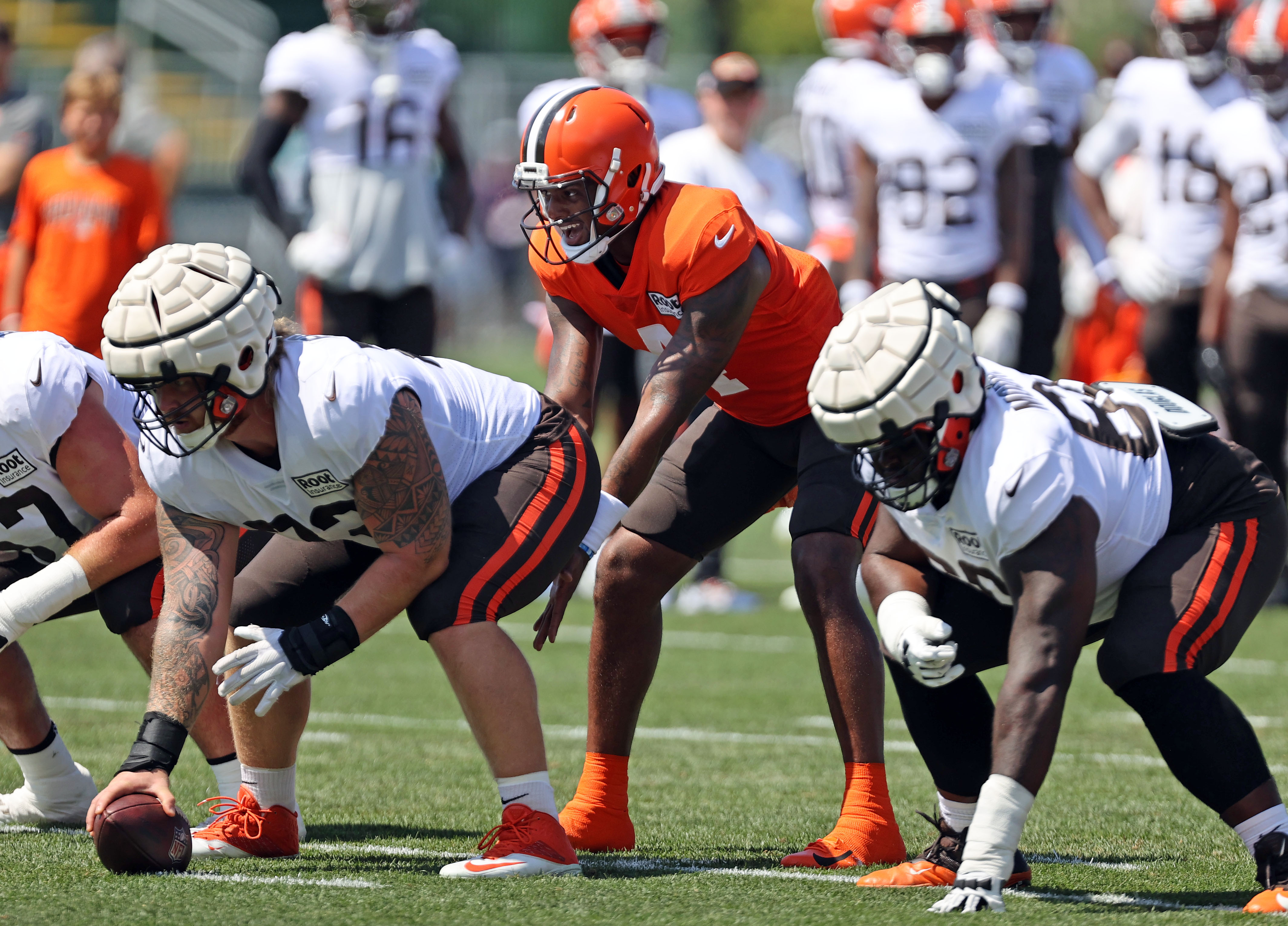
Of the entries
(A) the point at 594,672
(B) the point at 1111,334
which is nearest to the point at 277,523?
(A) the point at 594,672

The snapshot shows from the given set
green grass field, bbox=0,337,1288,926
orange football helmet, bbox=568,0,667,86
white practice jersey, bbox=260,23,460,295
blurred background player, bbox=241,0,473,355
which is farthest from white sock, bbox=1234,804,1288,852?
orange football helmet, bbox=568,0,667,86

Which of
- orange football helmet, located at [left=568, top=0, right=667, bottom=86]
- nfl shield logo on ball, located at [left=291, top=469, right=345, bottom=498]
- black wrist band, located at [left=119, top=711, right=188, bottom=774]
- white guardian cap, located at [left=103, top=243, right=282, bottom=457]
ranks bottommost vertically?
black wrist band, located at [left=119, top=711, right=188, bottom=774]

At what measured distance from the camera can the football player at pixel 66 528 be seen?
447cm

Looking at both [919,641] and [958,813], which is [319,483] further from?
[958,813]

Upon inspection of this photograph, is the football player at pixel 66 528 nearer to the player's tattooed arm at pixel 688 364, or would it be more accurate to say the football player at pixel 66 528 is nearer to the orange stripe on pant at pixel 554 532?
the orange stripe on pant at pixel 554 532

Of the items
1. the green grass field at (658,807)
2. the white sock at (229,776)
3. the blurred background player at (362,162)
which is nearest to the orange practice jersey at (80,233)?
the blurred background player at (362,162)

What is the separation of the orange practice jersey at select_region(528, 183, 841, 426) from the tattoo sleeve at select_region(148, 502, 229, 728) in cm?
113

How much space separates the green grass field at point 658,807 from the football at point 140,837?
5 cm

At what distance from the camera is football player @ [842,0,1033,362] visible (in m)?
8.79

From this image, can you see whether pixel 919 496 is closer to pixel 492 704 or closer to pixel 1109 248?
pixel 492 704

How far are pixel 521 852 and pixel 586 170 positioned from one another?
162 centimetres

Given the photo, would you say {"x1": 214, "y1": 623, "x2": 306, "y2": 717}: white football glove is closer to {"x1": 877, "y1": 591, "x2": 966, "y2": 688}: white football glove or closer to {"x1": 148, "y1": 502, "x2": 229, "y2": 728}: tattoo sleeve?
{"x1": 148, "y1": 502, "x2": 229, "y2": 728}: tattoo sleeve

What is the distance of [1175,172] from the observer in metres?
9.78

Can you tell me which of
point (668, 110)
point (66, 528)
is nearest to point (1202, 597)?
point (66, 528)
